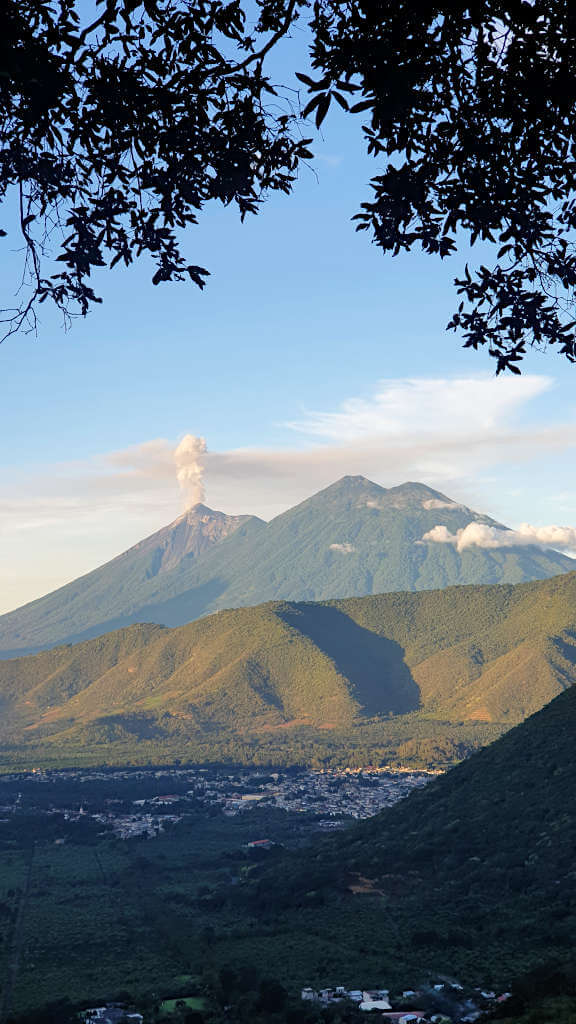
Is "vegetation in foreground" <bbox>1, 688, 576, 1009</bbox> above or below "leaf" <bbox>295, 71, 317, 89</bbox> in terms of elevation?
below

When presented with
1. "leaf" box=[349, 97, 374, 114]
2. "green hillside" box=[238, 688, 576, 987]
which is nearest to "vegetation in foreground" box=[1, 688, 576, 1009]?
"green hillside" box=[238, 688, 576, 987]

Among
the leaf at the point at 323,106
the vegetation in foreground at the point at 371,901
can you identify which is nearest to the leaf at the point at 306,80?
the leaf at the point at 323,106

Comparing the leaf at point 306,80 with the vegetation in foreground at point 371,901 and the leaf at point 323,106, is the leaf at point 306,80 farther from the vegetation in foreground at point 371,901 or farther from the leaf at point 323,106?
the vegetation in foreground at point 371,901

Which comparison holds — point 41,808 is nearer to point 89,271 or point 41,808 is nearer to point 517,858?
point 517,858

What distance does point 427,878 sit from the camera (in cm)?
6550

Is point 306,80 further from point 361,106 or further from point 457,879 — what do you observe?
point 457,879

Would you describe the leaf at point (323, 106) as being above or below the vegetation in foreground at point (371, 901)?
above

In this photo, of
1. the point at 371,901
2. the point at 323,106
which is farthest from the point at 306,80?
the point at 371,901

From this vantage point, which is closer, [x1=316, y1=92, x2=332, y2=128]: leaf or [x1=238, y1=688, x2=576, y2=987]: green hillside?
[x1=316, y1=92, x2=332, y2=128]: leaf

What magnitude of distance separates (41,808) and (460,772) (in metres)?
87.5

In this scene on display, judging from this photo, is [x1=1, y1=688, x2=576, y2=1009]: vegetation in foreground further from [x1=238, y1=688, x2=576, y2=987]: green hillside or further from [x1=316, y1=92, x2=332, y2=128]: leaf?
[x1=316, y1=92, x2=332, y2=128]: leaf

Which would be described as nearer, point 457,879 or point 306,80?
point 306,80

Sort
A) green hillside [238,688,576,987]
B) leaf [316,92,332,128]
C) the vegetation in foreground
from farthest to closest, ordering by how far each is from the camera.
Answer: the vegetation in foreground < green hillside [238,688,576,987] < leaf [316,92,332,128]

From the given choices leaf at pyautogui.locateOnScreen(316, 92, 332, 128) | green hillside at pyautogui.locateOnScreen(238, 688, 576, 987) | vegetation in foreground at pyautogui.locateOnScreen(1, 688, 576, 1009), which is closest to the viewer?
leaf at pyautogui.locateOnScreen(316, 92, 332, 128)
